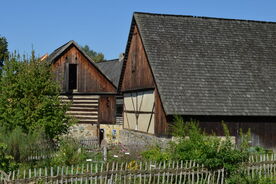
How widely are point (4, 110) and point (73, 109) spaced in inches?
507

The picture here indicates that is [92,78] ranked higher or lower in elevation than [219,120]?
higher

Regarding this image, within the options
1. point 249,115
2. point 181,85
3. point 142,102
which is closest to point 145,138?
point 142,102

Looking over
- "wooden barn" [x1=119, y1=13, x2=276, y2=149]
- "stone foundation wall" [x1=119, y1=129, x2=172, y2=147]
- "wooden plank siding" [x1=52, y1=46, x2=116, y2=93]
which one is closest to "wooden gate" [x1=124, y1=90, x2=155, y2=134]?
"wooden barn" [x1=119, y1=13, x2=276, y2=149]

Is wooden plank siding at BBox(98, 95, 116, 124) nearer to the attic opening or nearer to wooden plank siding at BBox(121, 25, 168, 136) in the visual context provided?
wooden plank siding at BBox(121, 25, 168, 136)

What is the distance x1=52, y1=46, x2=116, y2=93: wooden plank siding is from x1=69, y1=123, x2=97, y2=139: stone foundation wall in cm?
230

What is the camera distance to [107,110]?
27.9m

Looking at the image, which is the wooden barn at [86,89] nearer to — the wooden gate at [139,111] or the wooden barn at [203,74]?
the wooden gate at [139,111]

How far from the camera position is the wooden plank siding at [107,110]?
1091 inches

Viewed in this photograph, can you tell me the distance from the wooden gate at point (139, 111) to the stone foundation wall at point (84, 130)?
142 inches

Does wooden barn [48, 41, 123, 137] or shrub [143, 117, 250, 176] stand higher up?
wooden barn [48, 41, 123, 137]

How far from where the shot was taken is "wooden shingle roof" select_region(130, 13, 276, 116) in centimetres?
1839

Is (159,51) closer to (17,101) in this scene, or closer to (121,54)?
(17,101)

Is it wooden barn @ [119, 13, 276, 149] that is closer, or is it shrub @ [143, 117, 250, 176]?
shrub @ [143, 117, 250, 176]

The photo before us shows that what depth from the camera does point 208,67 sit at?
65.7 feet
